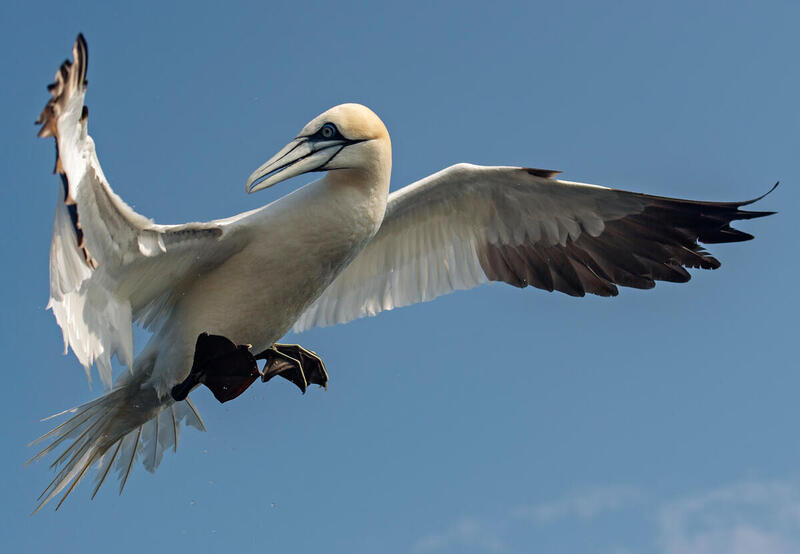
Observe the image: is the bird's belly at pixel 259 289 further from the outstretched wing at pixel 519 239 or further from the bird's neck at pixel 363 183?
the outstretched wing at pixel 519 239

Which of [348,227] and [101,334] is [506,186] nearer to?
[348,227]

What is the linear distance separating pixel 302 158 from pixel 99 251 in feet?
4.28

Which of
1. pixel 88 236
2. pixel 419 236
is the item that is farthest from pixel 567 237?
pixel 88 236

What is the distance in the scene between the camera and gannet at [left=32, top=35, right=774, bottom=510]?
5480 mm

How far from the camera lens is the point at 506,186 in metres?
7.33

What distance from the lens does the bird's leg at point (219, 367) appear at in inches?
238

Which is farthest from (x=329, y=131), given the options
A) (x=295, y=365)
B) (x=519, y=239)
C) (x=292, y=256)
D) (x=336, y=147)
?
(x=519, y=239)

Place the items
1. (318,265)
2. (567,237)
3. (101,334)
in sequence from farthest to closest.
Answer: (567,237)
(318,265)
(101,334)

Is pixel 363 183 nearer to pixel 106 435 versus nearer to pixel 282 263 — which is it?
pixel 282 263

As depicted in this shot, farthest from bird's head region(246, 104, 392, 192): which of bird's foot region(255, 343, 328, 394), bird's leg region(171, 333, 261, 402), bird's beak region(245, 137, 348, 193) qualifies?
bird's foot region(255, 343, 328, 394)

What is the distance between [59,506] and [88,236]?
2439 mm

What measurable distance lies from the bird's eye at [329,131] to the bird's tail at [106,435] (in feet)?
6.34

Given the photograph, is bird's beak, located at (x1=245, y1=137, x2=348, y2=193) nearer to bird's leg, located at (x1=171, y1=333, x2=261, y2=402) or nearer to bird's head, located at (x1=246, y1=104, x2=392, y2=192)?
bird's head, located at (x1=246, y1=104, x2=392, y2=192)

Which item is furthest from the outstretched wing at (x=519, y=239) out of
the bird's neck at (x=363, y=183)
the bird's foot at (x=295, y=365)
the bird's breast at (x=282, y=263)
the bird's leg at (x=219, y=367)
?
the bird's leg at (x=219, y=367)
